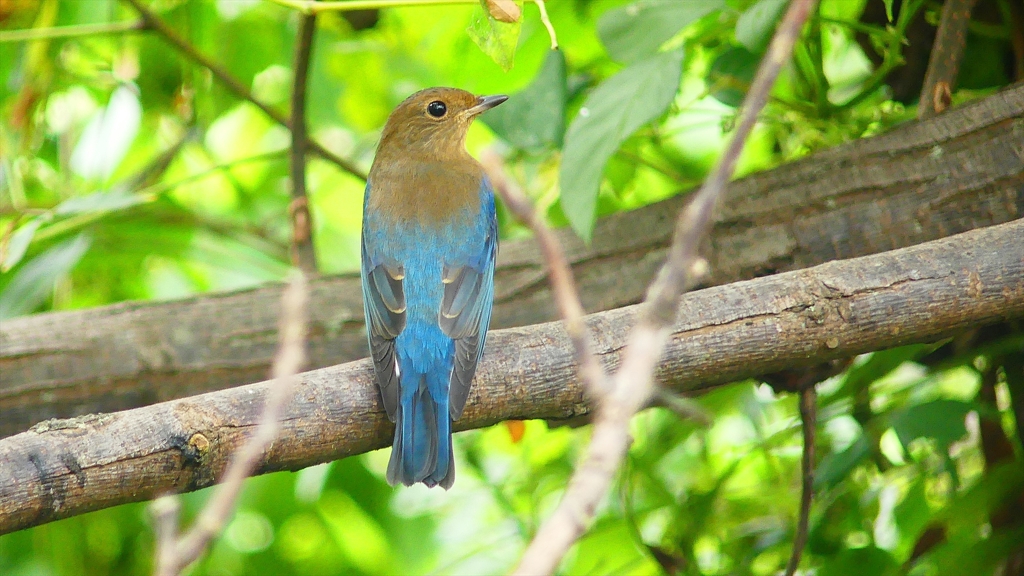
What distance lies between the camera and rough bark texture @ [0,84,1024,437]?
3137mm

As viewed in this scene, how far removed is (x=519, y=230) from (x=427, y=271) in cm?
153

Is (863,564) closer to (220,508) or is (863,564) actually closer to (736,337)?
(736,337)

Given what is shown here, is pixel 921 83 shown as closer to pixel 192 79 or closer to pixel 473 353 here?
pixel 473 353

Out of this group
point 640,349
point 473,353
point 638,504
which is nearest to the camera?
point 640,349

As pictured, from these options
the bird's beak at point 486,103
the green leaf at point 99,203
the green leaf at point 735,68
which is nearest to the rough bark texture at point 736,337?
the green leaf at point 735,68

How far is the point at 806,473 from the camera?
303 cm

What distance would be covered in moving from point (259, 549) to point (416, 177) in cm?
163

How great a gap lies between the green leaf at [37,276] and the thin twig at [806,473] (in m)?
2.66

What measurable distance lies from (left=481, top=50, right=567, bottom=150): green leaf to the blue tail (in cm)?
81

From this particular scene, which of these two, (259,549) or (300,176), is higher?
(300,176)

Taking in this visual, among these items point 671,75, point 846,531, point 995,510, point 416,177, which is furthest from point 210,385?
point 995,510

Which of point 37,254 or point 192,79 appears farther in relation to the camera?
point 192,79

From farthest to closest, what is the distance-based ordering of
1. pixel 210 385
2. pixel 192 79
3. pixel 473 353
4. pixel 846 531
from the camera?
pixel 192 79, pixel 210 385, pixel 846 531, pixel 473 353

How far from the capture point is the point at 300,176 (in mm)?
4234
